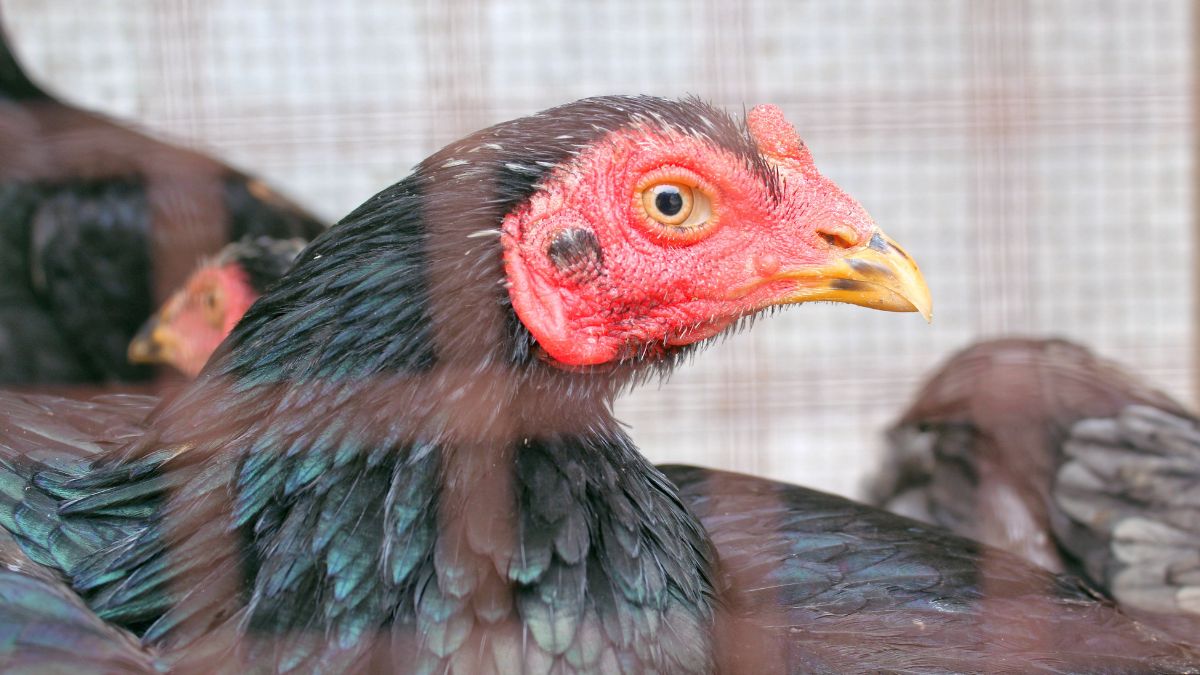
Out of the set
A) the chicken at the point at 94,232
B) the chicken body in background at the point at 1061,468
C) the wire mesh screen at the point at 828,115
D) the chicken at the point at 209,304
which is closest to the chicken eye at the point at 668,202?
the chicken body in background at the point at 1061,468

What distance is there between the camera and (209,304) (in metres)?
3.05

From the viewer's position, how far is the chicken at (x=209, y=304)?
2.97 m

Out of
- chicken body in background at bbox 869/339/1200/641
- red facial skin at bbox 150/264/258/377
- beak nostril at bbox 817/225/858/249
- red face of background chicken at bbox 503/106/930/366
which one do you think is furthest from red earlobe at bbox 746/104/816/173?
red facial skin at bbox 150/264/258/377

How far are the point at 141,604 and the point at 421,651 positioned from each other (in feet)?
1.26

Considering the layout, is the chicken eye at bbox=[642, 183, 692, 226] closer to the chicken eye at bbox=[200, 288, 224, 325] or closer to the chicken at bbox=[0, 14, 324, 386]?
the chicken eye at bbox=[200, 288, 224, 325]

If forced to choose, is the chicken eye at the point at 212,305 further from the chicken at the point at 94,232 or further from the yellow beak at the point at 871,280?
the yellow beak at the point at 871,280

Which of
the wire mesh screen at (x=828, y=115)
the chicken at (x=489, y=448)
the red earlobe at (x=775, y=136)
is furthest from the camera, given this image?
the wire mesh screen at (x=828, y=115)

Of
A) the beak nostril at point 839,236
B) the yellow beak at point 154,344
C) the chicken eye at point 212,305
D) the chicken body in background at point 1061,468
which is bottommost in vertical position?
the chicken body in background at point 1061,468

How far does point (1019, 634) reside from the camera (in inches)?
64.0

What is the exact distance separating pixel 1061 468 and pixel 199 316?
2.38 m

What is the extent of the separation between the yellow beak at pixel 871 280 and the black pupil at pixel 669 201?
19 centimetres

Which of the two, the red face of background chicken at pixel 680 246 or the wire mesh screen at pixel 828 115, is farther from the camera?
the wire mesh screen at pixel 828 115

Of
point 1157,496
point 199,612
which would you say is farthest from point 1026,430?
point 199,612

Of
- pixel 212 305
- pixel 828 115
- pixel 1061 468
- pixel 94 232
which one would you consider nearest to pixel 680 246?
pixel 1061 468
